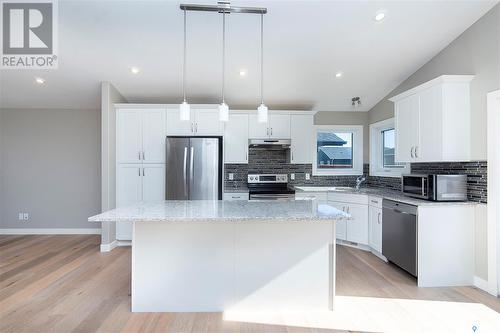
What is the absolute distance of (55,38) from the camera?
10.8ft

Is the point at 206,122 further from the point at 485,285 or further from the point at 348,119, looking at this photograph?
the point at 485,285

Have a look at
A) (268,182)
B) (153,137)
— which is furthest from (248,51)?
(268,182)

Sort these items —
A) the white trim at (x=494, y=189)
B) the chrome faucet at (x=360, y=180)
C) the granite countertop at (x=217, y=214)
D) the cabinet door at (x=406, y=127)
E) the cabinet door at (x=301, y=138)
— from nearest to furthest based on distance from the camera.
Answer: the granite countertop at (x=217, y=214), the white trim at (x=494, y=189), the cabinet door at (x=406, y=127), the cabinet door at (x=301, y=138), the chrome faucet at (x=360, y=180)

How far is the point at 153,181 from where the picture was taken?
14.1 feet

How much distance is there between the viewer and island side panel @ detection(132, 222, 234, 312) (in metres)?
2.36

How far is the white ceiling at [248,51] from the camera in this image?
2834mm

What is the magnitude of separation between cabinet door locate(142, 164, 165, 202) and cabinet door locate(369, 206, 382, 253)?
122 inches

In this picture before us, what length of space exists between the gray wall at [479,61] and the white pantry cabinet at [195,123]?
3.13 metres

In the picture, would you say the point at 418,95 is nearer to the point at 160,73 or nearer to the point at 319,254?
the point at 319,254

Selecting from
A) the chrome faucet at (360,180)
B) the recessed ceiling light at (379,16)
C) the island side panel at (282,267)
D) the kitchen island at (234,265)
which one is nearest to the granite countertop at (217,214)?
the kitchen island at (234,265)

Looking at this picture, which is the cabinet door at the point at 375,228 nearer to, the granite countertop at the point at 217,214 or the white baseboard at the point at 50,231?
the granite countertop at the point at 217,214

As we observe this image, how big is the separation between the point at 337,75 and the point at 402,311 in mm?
3044

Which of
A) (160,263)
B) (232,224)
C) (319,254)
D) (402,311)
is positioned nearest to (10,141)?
(160,263)

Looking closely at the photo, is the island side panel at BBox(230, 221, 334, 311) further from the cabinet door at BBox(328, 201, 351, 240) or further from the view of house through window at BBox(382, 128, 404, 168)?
the view of house through window at BBox(382, 128, 404, 168)
